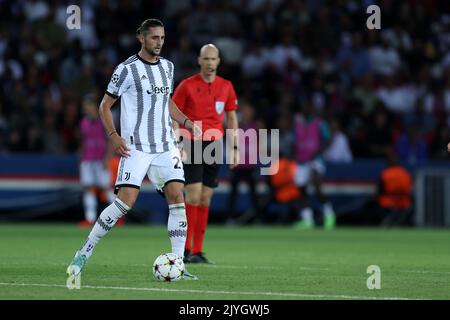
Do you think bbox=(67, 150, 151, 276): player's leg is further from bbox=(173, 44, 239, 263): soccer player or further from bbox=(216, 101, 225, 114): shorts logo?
bbox=(216, 101, 225, 114): shorts logo

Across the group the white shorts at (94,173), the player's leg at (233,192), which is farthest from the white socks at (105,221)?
the player's leg at (233,192)

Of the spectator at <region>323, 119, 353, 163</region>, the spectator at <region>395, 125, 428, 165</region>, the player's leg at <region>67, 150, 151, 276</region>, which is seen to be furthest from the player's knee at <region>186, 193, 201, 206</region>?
the spectator at <region>395, 125, 428, 165</region>

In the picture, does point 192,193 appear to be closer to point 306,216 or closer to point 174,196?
point 174,196

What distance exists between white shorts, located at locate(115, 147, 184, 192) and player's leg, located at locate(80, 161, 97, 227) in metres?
10.9

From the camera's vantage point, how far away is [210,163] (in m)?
13.3

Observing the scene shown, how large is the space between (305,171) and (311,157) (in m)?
0.33

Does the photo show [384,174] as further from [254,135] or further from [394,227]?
[254,135]

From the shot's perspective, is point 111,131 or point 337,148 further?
point 337,148

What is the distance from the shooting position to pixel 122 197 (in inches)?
416

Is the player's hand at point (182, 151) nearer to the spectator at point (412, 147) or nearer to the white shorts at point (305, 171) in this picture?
the white shorts at point (305, 171)

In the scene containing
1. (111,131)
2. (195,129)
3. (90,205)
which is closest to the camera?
(111,131)

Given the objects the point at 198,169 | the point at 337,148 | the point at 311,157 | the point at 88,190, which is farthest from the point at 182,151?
the point at 337,148

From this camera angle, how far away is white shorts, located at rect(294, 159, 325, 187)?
22359 millimetres

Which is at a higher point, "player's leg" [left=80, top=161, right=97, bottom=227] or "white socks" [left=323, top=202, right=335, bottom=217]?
"player's leg" [left=80, top=161, right=97, bottom=227]
